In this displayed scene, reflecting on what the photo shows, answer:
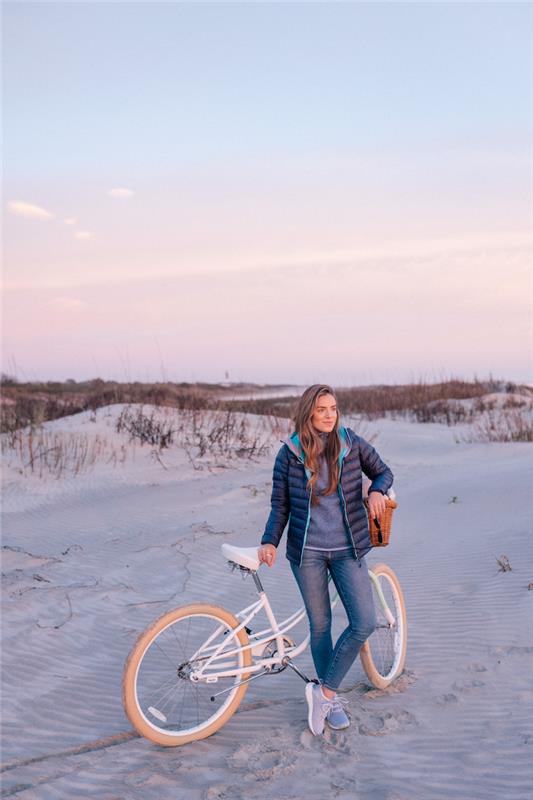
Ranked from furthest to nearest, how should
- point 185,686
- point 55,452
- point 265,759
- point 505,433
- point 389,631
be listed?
1. point 505,433
2. point 55,452
3. point 389,631
4. point 185,686
5. point 265,759

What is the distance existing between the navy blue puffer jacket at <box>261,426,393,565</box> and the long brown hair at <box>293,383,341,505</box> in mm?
29

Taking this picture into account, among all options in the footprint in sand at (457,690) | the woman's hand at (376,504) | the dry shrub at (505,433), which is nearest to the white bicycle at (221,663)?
the footprint in sand at (457,690)

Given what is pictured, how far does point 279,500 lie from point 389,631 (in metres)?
1.61

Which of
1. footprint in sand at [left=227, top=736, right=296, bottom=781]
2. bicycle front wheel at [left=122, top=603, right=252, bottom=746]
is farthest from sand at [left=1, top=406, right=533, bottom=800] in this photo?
bicycle front wheel at [left=122, top=603, right=252, bottom=746]

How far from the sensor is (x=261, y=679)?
5.34m

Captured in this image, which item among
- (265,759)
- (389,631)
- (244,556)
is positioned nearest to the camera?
(265,759)

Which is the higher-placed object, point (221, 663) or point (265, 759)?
point (221, 663)

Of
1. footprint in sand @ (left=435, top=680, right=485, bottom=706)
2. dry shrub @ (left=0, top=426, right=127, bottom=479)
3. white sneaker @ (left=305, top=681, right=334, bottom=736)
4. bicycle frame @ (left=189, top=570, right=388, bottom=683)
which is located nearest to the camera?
bicycle frame @ (left=189, top=570, right=388, bottom=683)

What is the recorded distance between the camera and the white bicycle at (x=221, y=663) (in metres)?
4.00

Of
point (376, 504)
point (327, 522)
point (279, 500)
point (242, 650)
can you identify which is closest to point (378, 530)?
point (376, 504)

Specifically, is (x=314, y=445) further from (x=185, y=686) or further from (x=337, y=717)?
(x=185, y=686)

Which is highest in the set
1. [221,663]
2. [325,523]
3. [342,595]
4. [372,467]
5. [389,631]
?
[372,467]

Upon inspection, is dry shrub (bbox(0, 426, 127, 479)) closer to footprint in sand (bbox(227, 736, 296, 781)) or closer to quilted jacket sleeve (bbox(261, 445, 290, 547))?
quilted jacket sleeve (bbox(261, 445, 290, 547))

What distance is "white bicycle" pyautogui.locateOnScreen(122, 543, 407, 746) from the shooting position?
4.00 meters
